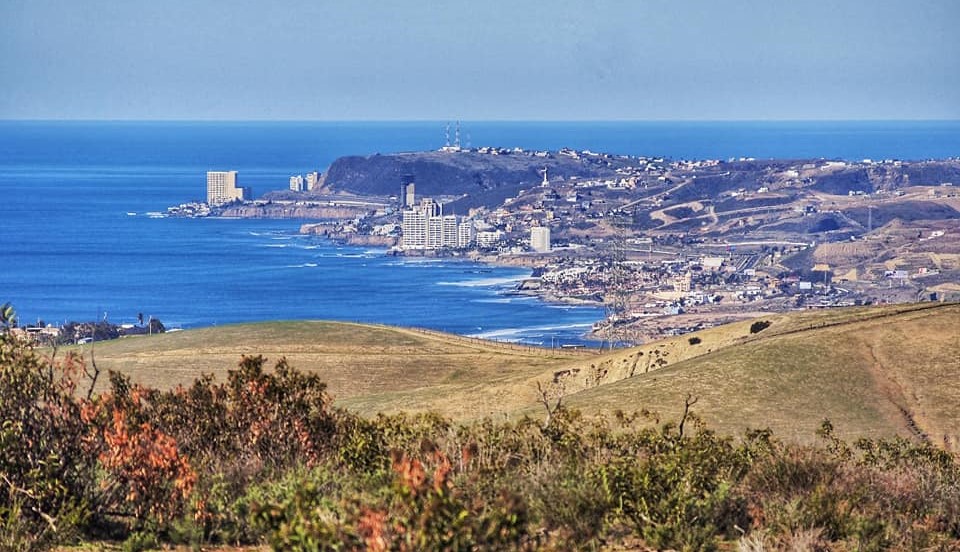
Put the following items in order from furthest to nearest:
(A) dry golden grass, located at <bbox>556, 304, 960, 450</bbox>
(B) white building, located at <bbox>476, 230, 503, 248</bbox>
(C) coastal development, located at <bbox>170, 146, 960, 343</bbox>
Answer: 1. (B) white building, located at <bbox>476, 230, 503, 248</bbox>
2. (C) coastal development, located at <bbox>170, 146, 960, 343</bbox>
3. (A) dry golden grass, located at <bbox>556, 304, 960, 450</bbox>

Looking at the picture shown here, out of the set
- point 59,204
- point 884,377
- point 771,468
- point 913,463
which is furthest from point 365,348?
point 59,204

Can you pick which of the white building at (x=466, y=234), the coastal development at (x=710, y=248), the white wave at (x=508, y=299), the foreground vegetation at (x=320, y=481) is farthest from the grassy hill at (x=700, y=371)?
the white building at (x=466, y=234)

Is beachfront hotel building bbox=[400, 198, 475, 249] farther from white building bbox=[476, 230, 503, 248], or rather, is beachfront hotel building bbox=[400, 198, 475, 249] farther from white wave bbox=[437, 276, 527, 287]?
white wave bbox=[437, 276, 527, 287]

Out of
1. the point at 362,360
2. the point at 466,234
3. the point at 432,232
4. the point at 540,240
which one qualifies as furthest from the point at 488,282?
the point at 362,360

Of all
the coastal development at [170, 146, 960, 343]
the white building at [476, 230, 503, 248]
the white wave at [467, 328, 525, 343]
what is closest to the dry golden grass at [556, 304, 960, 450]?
the coastal development at [170, 146, 960, 343]

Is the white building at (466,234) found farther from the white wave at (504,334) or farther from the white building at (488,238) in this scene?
the white wave at (504,334)

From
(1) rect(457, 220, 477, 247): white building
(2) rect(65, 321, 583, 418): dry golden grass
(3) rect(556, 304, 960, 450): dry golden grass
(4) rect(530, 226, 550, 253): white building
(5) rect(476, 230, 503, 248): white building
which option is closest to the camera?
(3) rect(556, 304, 960, 450): dry golden grass

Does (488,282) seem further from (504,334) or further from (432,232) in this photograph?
(504,334)
